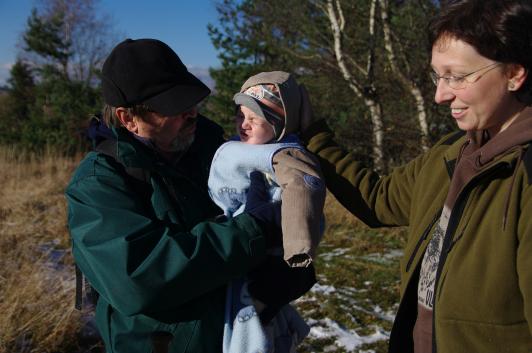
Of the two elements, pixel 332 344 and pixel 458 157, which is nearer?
pixel 458 157

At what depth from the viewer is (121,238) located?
150 cm

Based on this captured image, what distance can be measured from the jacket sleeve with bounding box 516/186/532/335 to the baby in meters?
0.59

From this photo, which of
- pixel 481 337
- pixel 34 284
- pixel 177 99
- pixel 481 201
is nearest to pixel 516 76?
pixel 481 201

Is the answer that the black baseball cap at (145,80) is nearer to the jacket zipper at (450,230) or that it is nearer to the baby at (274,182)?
the baby at (274,182)

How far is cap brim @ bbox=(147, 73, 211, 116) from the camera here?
69.1 inches

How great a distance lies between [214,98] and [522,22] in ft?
32.5

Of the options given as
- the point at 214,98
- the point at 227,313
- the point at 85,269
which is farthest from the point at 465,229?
the point at 214,98

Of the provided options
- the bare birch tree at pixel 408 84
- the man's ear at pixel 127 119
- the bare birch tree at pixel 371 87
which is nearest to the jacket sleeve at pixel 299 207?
the man's ear at pixel 127 119

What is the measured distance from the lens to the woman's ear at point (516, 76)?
138 centimetres

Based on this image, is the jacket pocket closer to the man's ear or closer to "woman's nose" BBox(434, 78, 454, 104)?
"woman's nose" BBox(434, 78, 454, 104)

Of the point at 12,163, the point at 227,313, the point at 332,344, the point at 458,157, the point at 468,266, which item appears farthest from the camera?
the point at 12,163

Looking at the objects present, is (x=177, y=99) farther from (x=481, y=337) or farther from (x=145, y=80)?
(x=481, y=337)

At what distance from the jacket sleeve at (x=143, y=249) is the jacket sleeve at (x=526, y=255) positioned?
2.41ft

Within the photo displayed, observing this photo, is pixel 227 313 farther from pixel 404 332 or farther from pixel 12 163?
pixel 12 163
